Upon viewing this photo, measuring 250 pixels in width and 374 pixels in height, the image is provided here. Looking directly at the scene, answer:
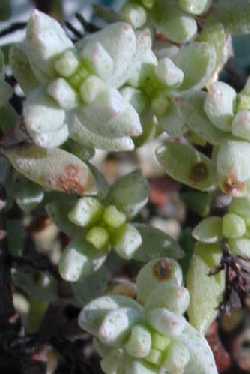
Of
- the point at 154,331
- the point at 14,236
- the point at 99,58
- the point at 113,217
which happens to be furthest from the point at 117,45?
the point at 14,236

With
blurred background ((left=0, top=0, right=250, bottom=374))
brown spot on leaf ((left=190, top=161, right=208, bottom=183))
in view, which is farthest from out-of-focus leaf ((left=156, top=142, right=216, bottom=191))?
blurred background ((left=0, top=0, right=250, bottom=374))

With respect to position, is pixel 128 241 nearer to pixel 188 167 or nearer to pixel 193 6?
pixel 188 167

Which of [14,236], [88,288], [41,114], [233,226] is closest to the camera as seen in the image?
[41,114]

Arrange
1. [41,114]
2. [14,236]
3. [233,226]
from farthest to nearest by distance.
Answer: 1. [14,236]
2. [233,226]
3. [41,114]

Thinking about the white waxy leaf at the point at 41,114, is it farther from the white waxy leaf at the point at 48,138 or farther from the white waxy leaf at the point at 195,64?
the white waxy leaf at the point at 195,64

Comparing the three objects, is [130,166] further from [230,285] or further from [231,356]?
[230,285]

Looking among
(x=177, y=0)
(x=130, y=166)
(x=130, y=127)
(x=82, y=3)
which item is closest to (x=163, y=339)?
(x=130, y=127)

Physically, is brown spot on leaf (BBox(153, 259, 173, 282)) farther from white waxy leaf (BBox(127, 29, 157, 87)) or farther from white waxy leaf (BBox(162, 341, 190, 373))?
white waxy leaf (BBox(127, 29, 157, 87))

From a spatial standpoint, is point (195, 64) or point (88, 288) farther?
point (88, 288)
